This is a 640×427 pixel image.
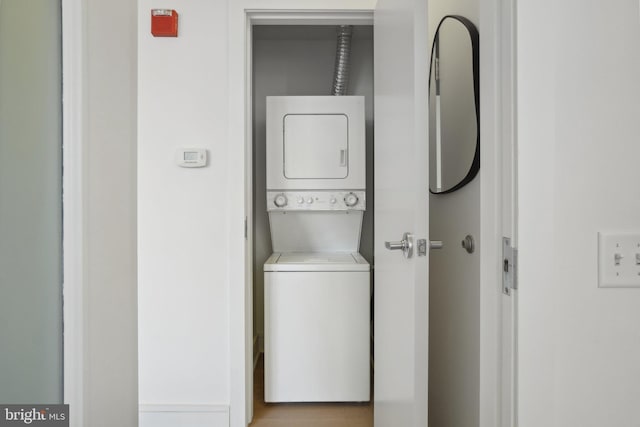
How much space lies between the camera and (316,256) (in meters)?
2.34

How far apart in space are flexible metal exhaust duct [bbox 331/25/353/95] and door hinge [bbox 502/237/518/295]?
2016mm

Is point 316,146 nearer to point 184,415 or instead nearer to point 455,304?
point 455,304

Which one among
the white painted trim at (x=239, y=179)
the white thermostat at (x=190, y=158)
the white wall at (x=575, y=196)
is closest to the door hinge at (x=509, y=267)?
the white wall at (x=575, y=196)

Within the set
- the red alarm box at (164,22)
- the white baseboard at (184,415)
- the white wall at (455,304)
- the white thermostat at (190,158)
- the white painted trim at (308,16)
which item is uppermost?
the white painted trim at (308,16)

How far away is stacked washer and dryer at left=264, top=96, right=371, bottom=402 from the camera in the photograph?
202cm

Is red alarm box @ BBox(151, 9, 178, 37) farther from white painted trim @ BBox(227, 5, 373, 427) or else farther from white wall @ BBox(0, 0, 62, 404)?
white wall @ BBox(0, 0, 62, 404)

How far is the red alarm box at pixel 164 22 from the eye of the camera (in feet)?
5.78

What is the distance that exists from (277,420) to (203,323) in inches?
26.4

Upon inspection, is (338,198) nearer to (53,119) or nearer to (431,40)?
(431,40)

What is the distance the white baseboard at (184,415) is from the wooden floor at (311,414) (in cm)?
21

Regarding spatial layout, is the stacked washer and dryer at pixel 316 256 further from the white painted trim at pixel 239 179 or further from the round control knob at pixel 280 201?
the white painted trim at pixel 239 179

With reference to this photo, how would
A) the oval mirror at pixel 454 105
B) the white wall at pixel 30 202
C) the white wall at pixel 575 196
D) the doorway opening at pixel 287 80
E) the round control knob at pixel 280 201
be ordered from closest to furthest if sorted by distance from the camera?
the white wall at pixel 30 202 → the white wall at pixel 575 196 → the oval mirror at pixel 454 105 → the round control knob at pixel 280 201 → the doorway opening at pixel 287 80

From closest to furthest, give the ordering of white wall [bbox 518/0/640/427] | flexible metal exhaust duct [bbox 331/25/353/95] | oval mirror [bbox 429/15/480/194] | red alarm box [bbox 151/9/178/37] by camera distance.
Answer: white wall [bbox 518/0/640/427], oval mirror [bbox 429/15/480/194], red alarm box [bbox 151/9/178/37], flexible metal exhaust duct [bbox 331/25/353/95]

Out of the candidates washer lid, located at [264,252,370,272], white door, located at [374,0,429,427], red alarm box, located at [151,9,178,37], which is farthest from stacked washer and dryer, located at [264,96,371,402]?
red alarm box, located at [151,9,178,37]
